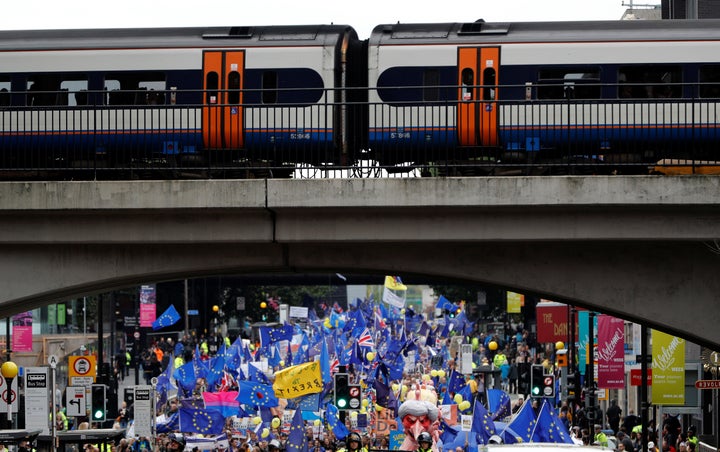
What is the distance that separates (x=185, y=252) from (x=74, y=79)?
31.5 feet

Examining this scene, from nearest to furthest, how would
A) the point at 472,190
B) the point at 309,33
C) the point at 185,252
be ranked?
1. the point at 472,190
2. the point at 185,252
3. the point at 309,33

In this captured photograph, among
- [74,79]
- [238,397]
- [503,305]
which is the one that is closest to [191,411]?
[238,397]

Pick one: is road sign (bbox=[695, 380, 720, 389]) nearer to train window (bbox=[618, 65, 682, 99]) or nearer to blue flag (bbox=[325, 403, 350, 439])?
train window (bbox=[618, 65, 682, 99])

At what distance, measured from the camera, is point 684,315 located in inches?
647

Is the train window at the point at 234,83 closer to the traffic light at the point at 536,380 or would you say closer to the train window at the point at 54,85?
the train window at the point at 54,85

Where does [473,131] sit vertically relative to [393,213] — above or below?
above

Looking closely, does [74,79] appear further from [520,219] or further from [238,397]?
[520,219]

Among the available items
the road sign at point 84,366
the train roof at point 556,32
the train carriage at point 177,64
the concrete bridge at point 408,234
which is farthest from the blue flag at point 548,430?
the road sign at point 84,366

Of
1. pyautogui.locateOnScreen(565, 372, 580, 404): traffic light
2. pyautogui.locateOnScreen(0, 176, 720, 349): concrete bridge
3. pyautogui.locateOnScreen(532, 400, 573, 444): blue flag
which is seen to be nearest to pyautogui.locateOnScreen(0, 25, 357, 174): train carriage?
pyautogui.locateOnScreen(532, 400, 573, 444): blue flag

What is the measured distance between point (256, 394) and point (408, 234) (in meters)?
13.8

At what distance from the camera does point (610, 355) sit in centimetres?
3014

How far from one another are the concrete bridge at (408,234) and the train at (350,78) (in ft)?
17.0

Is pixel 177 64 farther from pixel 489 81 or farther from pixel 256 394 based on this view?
pixel 256 394

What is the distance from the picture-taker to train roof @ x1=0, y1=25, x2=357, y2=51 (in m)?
25.4
